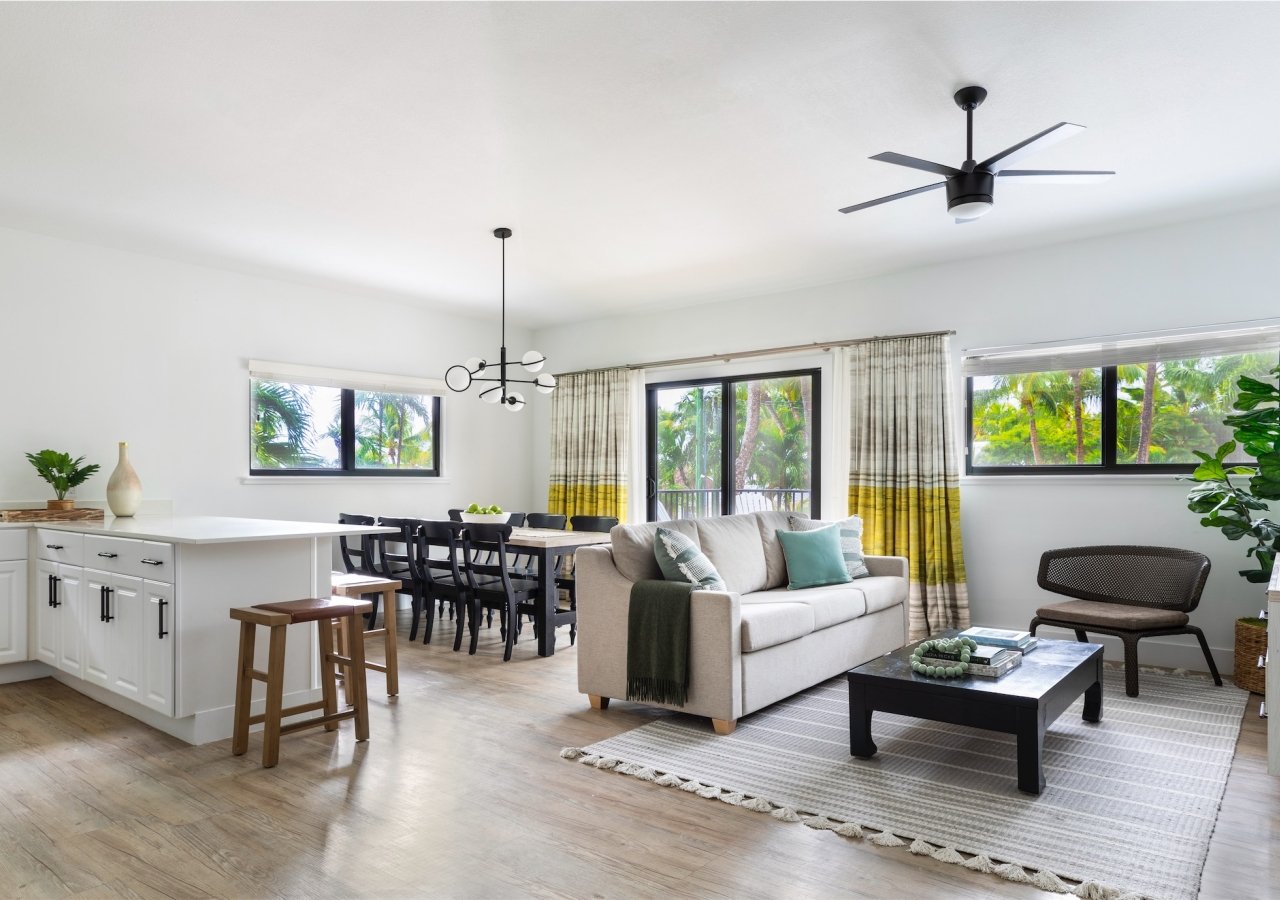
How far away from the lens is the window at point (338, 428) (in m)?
6.37

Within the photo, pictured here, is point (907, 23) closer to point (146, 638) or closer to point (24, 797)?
point (146, 638)

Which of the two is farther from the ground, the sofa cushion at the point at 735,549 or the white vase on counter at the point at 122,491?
the white vase on counter at the point at 122,491

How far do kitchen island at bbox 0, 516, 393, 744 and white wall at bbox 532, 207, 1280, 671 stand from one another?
4.16 m

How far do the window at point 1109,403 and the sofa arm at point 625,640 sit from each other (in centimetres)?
311

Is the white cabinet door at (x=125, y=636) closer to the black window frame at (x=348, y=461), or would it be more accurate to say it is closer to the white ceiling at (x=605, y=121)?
the white ceiling at (x=605, y=121)

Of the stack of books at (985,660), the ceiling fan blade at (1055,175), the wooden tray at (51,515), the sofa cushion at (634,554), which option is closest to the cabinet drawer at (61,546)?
the wooden tray at (51,515)

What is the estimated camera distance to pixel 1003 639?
11.8 ft

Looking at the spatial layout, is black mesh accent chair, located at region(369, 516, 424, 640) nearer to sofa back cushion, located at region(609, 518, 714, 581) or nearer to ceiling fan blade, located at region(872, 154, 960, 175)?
sofa back cushion, located at region(609, 518, 714, 581)

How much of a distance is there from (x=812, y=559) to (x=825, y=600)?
56 cm

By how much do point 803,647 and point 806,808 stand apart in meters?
1.37

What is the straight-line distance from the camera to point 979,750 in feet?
10.8

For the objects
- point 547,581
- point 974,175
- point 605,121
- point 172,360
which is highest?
point 605,121

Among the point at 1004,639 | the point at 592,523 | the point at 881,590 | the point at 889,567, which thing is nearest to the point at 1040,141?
the point at 1004,639

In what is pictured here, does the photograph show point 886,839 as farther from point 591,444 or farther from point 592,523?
point 591,444
